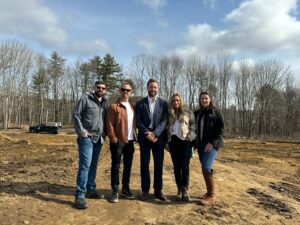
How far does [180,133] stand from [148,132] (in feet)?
1.71

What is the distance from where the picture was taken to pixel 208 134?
5609mm

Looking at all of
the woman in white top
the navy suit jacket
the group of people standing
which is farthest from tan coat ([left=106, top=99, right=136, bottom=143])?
the woman in white top

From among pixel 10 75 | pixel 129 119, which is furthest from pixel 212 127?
pixel 10 75

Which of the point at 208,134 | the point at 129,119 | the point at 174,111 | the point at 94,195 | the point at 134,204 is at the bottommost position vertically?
the point at 134,204

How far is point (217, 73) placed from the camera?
184 ft

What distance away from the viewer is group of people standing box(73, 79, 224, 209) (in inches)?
211

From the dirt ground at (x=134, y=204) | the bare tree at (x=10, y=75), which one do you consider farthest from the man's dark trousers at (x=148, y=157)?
the bare tree at (x=10, y=75)

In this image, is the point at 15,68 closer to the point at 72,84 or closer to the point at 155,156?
the point at 72,84

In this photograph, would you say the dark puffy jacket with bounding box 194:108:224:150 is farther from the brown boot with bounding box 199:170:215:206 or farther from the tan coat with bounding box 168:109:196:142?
the brown boot with bounding box 199:170:215:206

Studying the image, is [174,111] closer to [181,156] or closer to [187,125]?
[187,125]

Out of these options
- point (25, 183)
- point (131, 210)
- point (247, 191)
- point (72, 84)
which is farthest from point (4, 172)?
point (72, 84)

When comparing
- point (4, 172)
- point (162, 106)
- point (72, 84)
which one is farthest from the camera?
point (72, 84)

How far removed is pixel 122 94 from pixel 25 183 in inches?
104

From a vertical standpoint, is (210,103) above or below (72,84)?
below
